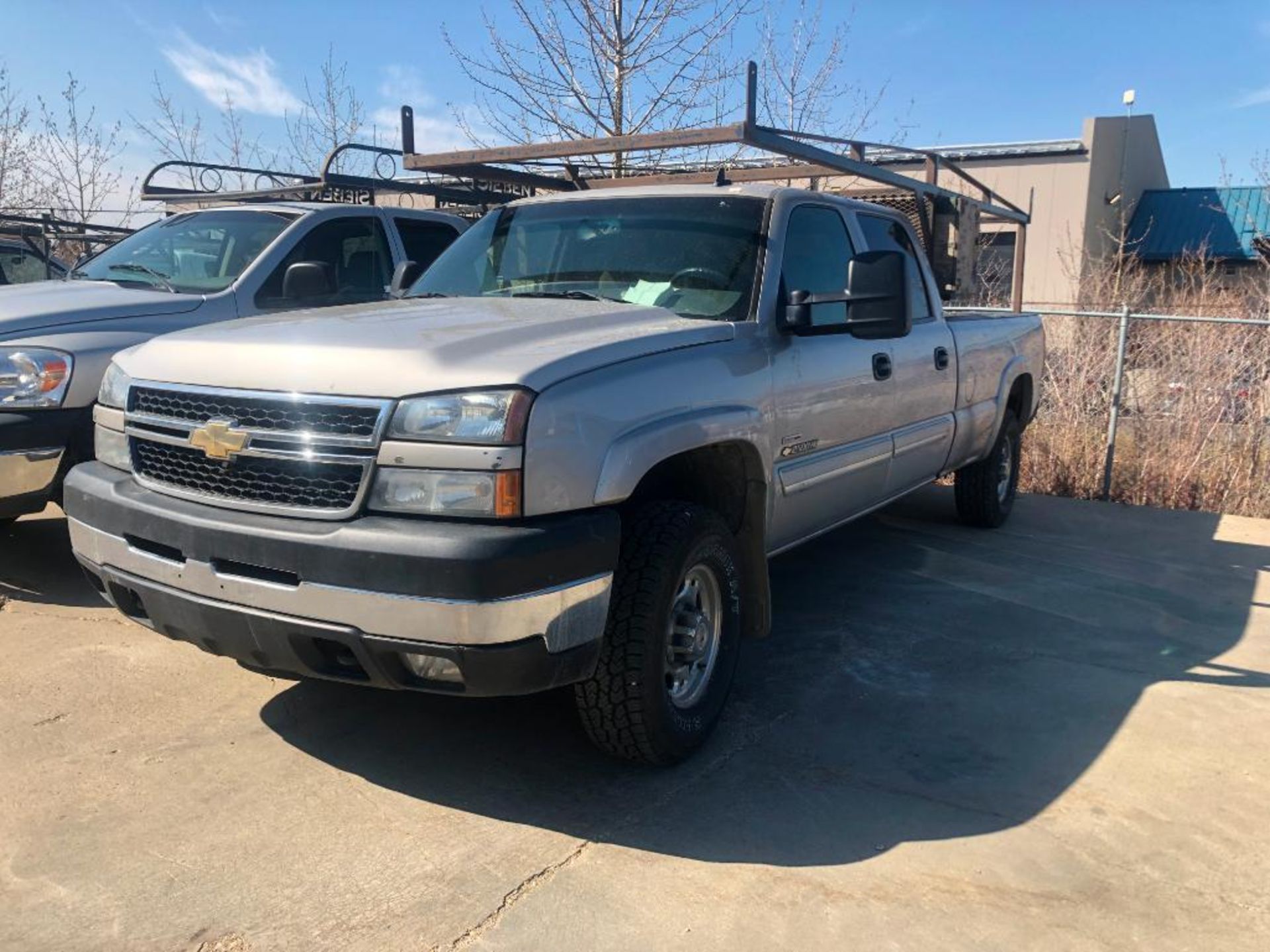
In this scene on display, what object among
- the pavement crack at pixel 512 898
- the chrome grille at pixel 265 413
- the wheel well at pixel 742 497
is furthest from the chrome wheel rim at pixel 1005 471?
the chrome grille at pixel 265 413

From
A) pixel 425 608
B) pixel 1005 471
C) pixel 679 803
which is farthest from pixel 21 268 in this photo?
pixel 679 803

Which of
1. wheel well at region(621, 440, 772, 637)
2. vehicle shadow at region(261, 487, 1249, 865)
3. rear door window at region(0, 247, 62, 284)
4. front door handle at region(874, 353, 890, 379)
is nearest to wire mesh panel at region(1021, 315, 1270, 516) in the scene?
vehicle shadow at region(261, 487, 1249, 865)

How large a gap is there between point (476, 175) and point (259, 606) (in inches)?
158

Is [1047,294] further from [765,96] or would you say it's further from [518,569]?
[518,569]

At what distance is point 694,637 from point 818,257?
6.32ft

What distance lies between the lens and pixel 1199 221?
73.2 ft

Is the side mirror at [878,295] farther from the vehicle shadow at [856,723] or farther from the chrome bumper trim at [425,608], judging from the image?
the chrome bumper trim at [425,608]

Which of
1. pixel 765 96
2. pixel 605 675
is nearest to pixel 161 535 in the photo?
pixel 605 675

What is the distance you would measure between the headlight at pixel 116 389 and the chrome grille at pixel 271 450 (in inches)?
8.5

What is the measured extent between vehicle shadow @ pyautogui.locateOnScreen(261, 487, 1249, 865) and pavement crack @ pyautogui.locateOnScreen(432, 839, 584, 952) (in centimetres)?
13

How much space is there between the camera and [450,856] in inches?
114

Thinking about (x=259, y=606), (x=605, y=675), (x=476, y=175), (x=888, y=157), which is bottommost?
(x=605, y=675)

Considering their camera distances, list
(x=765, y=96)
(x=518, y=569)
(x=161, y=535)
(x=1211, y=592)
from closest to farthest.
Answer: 1. (x=518, y=569)
2. (x=161, y=535)
3. (x=1211, y=592)
4. (x=765, y=96)

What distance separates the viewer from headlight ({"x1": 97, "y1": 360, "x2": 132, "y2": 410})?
3.48 m
